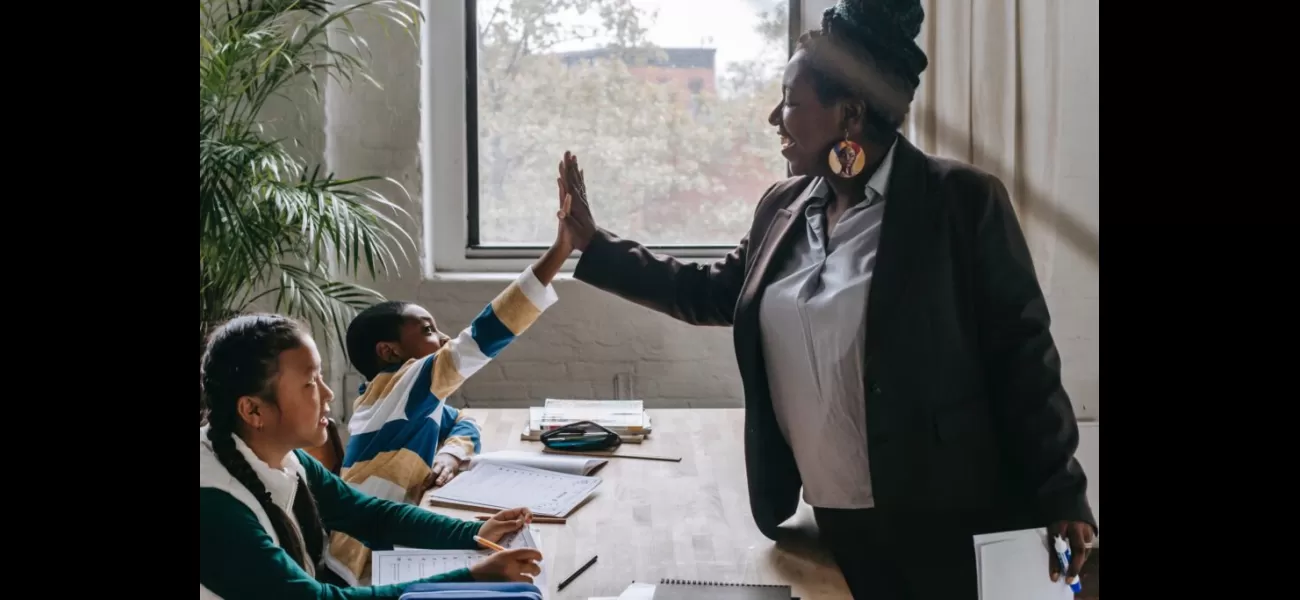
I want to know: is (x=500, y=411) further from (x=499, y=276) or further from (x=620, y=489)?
(x=620, y=489)

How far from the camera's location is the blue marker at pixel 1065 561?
3.41ft

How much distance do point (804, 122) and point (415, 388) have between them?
2.73 feet

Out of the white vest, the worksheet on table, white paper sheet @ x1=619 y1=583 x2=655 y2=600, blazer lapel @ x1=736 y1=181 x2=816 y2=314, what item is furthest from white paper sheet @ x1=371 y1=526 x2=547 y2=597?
blazer lapel @ x1=736 y1=181 x2=816 y2=314

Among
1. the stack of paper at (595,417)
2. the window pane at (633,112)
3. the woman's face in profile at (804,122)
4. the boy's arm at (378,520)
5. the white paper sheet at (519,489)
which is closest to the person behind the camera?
the woman's face in profile at (804,122)

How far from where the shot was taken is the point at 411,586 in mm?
1085

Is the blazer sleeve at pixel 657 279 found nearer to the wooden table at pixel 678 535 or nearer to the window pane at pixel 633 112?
the wooden table at pixel 678 535

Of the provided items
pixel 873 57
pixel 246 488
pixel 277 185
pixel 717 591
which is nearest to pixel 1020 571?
pixel 717 591

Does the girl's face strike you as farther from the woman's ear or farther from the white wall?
the white wall

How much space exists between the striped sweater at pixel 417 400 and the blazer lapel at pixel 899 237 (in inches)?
24.7

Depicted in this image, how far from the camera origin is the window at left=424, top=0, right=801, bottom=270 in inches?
98.9

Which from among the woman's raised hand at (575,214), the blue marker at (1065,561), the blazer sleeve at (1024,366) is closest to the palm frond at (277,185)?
the woman's raised hand at (575,214)

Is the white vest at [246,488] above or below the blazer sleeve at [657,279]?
below

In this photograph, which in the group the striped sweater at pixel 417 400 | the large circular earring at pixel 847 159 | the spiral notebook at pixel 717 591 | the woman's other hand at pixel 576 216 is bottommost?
the spiral notebook at pixel 717 591
